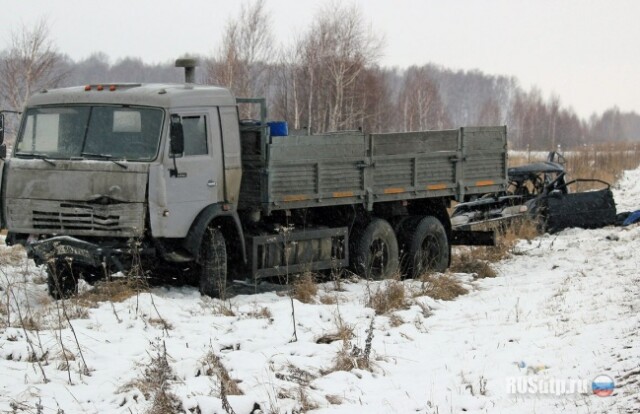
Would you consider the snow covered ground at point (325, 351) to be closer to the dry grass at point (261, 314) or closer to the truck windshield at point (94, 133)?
the dry grass at point (261, 314)

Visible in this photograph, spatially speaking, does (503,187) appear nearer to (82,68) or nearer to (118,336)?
(118,336)

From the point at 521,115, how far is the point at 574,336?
10592cm

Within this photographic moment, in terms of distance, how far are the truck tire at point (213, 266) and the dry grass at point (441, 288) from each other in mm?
2458

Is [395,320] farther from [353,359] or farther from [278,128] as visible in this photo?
[278,128]

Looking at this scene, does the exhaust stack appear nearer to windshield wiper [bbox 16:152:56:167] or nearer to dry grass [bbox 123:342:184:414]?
windshield wiper [bbox 16:152:56:167]

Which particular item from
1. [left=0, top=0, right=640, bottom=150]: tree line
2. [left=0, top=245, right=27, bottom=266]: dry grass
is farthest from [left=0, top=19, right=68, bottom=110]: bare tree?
[left=0, top=245, right=27, bottom=266]: dry grass

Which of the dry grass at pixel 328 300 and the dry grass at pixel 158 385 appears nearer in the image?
the dry grass at pixel 158 385

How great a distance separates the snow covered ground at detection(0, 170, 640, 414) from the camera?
718 cm

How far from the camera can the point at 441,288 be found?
12.5 m

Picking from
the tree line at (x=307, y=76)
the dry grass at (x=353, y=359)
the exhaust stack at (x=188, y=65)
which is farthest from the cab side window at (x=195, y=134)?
the tree line at (x=307, y=76)

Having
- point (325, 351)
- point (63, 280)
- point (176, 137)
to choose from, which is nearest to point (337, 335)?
point (325, 351)

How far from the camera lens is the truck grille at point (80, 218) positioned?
35.8 ft

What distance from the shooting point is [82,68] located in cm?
13125

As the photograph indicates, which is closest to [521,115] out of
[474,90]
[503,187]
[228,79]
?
[474,90]
